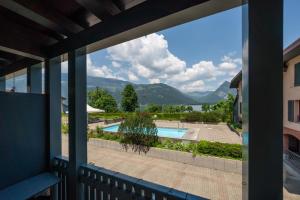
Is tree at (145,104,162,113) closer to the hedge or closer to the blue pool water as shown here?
the blue pool water

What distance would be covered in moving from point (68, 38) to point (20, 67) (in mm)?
1311

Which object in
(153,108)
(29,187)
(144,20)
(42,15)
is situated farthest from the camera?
(153,108)

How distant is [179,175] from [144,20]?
15.3 feet

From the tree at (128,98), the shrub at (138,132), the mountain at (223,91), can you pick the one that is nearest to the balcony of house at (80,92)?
the mountain at (223,91)

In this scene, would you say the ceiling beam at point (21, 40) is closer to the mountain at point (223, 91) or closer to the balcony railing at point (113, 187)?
the balcony railing at point (113, 187)

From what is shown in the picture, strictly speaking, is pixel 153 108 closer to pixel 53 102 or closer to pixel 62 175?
pixel 53 102

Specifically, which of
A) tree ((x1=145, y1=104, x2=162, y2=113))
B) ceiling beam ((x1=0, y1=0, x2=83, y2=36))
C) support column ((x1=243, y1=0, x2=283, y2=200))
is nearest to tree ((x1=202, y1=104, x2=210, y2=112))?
tree ((x1=145, y1=104, x2=162, y2=113))

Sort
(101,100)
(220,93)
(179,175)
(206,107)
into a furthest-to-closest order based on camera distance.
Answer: (101,100), (206,107), (220,93), (179,175)

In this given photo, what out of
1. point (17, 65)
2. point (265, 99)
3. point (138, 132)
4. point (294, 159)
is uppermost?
point (17, 65)

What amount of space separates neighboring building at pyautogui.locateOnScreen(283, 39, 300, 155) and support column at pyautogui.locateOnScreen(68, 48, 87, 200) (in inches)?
71.6

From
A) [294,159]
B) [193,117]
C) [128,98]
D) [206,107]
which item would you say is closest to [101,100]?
[128,98]

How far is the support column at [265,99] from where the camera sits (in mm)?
829

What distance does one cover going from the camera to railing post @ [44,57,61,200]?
228 centimetres

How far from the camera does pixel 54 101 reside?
2.33 meters
